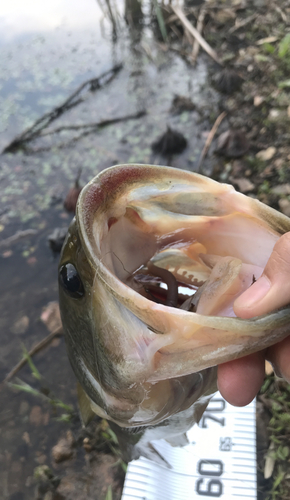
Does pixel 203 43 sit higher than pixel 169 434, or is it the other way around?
pixel 203 43

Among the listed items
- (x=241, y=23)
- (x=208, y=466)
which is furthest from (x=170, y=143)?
(x=208, y=466)

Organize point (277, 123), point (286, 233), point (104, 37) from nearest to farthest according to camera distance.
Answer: point (286, 233), point (277, 123), point (104, 37)

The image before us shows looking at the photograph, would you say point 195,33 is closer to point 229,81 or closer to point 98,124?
point 229,81

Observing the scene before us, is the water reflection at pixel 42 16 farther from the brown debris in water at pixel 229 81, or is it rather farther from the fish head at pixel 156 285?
the fish head at pixel 156 285

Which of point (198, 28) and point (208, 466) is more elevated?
point (198, 28)

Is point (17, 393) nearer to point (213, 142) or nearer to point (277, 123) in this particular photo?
point (213, 142)

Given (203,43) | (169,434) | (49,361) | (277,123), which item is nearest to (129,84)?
(203,43)
